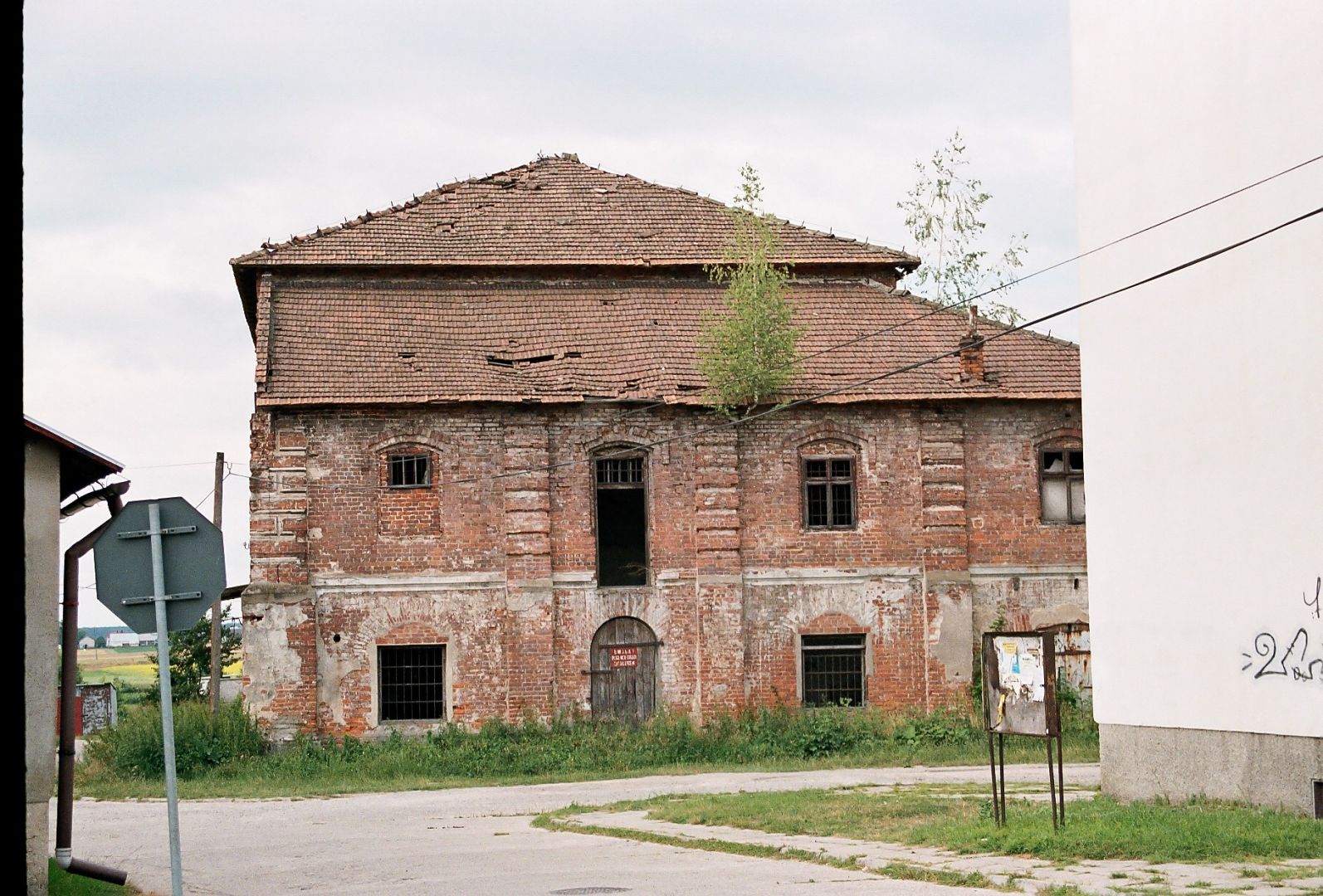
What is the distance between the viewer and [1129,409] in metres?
15.5

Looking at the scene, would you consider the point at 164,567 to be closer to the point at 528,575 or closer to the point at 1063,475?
the point at 528,575

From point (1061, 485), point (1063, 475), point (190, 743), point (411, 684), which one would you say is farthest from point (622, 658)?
point (1063, 475)

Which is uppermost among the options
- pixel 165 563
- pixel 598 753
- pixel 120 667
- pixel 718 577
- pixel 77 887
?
pixel 165 563

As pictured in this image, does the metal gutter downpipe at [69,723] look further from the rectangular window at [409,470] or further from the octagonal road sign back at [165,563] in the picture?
the rectangular window at [409,470]

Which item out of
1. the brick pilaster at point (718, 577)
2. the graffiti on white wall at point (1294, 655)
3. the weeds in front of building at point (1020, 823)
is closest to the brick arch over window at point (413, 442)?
the brick pilaster at point (718, 577)

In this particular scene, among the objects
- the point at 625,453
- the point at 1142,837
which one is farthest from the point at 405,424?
the point at 1142,837

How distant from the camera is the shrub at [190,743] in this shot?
24.0 metres

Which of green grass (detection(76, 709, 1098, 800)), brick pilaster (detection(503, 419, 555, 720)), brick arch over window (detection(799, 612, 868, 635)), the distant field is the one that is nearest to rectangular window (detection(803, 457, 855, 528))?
brick arch over window (detection(799, 612, 868, 635))

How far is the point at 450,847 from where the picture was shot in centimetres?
1470

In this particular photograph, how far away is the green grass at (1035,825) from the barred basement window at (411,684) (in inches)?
341

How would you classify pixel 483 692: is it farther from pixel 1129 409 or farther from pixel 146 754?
pixel 1129 409

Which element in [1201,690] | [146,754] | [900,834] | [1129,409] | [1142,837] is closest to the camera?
[1142,837]

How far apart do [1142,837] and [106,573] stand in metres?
8.02

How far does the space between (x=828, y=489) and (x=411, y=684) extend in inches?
327
